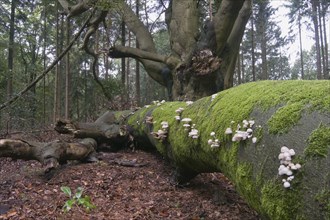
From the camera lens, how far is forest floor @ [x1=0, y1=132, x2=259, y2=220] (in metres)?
3.94

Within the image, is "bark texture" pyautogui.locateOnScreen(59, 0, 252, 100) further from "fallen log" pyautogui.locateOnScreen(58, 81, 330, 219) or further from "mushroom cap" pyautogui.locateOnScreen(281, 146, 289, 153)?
"mushroom cap" pyautogui.locateOnScreen(281, 146, 289, 153)

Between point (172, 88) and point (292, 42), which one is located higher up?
point (292, 42)

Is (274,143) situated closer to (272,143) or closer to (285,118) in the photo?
(272,143)

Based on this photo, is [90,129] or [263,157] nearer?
[263,157]

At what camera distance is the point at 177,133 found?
448cm

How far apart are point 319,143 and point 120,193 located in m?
3.35

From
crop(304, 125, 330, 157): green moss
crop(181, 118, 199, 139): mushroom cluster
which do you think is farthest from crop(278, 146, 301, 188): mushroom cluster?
crop(181, 118, 199, 139): mushroom cluster

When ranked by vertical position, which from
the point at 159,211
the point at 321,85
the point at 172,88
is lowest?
the point at 159,211

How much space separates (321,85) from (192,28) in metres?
7.37

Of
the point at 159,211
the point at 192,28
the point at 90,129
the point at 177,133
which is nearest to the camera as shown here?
the point at 159,211

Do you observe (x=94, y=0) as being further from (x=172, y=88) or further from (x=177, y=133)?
(x=177, y=133)

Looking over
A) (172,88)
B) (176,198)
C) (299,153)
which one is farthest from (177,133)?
(172,88)

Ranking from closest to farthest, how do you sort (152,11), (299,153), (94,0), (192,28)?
1. (299,153)
2. (94,0)
3. (192,28)
4. (152,11)

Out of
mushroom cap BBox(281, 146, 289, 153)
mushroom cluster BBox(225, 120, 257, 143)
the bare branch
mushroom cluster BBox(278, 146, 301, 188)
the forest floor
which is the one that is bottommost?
the forest floor
